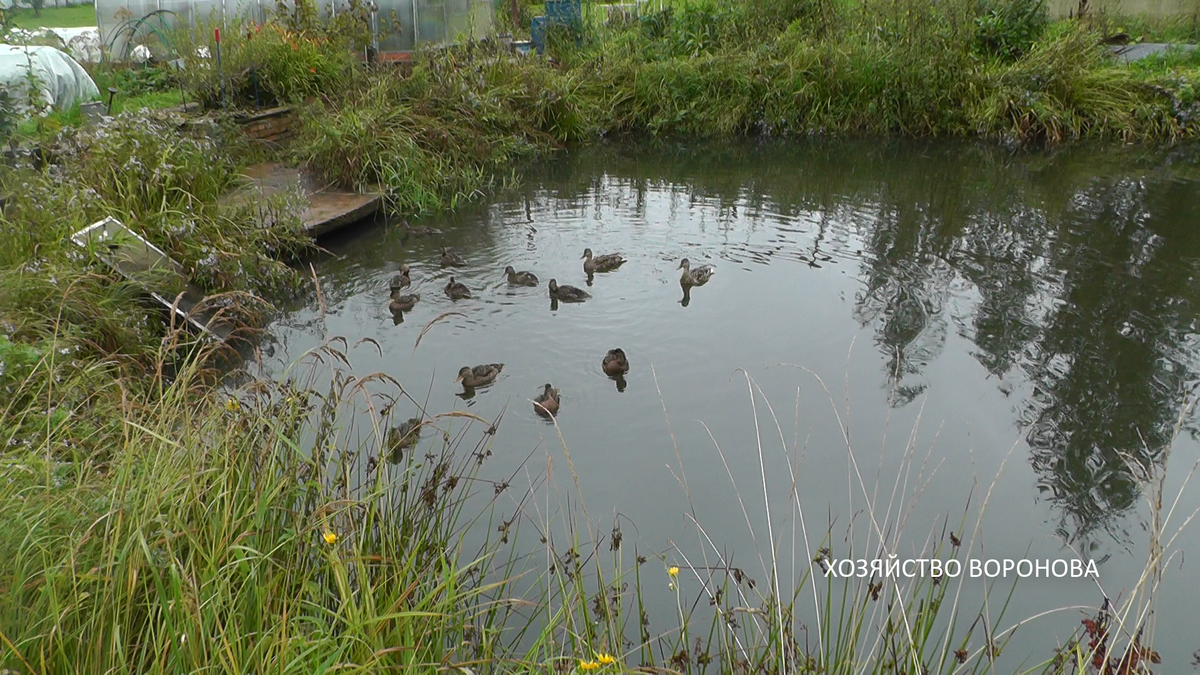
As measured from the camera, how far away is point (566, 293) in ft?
22.7

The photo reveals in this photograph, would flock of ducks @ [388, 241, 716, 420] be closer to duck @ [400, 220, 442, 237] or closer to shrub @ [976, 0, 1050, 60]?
duck @ [400, 220, 442, 237]

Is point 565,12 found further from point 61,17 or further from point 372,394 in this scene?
point 372,394

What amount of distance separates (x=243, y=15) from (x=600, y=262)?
27.2 ft

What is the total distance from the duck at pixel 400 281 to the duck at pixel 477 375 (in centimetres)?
172

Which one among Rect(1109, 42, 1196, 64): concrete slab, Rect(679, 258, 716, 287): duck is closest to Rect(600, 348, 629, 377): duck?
Rect(679, 258, 716, 287): duck

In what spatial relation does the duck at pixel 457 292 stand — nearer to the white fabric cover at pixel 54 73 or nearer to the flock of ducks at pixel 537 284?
the flock of ducks at pixel 537 284

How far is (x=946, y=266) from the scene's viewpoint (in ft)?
25.5

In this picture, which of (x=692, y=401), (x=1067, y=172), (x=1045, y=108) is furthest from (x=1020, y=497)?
(x=1045, y=108)

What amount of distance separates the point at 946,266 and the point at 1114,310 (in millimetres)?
1388

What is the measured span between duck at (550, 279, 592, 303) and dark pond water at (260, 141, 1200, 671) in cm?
10

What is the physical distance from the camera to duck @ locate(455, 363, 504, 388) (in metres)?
5.55

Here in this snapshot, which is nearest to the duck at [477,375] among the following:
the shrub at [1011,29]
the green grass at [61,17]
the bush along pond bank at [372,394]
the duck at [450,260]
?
the bush along pond bank at [372,394]

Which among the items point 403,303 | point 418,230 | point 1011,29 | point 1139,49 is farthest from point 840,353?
point 1139,49

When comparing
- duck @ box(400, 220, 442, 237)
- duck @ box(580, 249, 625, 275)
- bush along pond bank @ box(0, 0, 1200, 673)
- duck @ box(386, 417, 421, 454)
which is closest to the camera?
bush along pond bank @ box(0, 0, 1200, 673)
